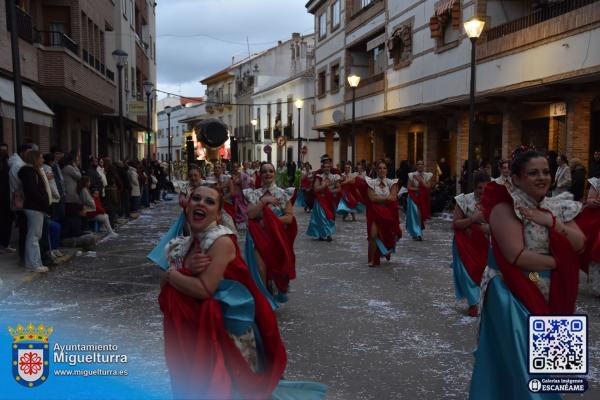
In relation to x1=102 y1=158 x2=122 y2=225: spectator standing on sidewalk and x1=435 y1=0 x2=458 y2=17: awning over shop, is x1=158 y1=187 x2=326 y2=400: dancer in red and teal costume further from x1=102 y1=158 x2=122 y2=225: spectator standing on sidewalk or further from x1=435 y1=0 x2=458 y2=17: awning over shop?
x1=435 y1=0 x2=458 y2=17: awning over shop

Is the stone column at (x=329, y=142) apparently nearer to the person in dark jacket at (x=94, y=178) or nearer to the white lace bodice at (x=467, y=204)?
the person in dark jacket at (x=94, y=178)

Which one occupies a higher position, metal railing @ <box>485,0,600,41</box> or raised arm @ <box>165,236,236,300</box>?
metal railing @ <box>485,0,600,41</box>

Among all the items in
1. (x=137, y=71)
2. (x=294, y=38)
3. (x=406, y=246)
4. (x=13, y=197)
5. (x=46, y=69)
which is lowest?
(x=406, y=246)

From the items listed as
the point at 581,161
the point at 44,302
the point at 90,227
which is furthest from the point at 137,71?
the point at 44,302

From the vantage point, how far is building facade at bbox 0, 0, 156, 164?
15.5 metres

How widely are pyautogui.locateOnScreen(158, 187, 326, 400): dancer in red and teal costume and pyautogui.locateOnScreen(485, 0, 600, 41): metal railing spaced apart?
13380 mm

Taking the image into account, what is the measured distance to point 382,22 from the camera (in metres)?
28.1

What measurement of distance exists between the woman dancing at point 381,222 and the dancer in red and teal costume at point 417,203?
3188 millimetres

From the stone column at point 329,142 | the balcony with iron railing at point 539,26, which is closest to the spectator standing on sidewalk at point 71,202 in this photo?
the balcony with iron railing at point 539,26

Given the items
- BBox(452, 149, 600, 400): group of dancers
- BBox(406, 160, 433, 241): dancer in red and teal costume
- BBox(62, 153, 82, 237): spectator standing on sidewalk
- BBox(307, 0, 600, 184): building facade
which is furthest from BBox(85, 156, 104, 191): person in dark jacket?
BBox(452, 149, 600, 400): group of dancers

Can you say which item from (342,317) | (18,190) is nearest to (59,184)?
(18,190)

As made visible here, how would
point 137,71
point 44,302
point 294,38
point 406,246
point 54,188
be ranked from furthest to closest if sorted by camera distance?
point 294,38
point 137,71
point 406,246
point 54,188
point 44,302

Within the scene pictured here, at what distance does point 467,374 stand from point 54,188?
7518 millimetres

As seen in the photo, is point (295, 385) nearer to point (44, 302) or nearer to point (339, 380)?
point (339, 380)
